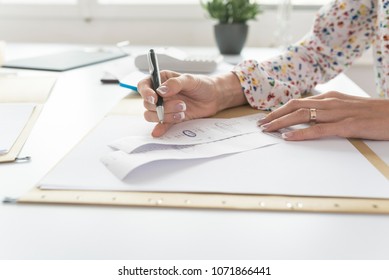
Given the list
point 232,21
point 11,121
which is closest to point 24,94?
point 11,121

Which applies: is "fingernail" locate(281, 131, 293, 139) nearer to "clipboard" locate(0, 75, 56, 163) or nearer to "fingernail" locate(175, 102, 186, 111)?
"fingernail" locate(175, 102, 186, 111)

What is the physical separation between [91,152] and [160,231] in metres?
0.23

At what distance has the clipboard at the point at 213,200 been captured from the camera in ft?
1.70

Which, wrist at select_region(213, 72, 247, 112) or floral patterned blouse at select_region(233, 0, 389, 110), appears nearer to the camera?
wrist at select_region(213, 72, 247, 112)

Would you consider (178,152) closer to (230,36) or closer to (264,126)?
(264,126)

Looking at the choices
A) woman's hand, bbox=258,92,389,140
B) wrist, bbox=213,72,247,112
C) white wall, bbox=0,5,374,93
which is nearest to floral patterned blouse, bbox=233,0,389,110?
wrist, bbox=213,72,247,112

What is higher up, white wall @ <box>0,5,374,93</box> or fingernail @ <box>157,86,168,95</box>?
white wall @ <box>0,5,374,93</box>

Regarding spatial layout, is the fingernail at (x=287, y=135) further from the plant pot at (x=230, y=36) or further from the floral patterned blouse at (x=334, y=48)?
the plant pot at (x=230, y=36)

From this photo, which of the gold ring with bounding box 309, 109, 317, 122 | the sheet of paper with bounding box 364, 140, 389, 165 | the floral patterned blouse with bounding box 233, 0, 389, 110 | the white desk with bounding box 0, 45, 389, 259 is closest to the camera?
the white desk with bounding box 0, 45, 389, 259

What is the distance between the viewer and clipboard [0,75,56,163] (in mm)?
687

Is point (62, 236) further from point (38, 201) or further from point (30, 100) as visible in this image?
point (30, 100)

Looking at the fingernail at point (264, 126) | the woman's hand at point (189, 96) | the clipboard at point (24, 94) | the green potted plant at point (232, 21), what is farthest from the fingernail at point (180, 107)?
the green potted plant at point (232, 21)

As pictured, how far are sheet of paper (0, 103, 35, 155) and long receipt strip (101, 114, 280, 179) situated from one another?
160mm

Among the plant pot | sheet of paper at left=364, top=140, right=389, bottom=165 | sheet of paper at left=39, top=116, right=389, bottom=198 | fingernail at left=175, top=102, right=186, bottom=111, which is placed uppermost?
the plant pot
